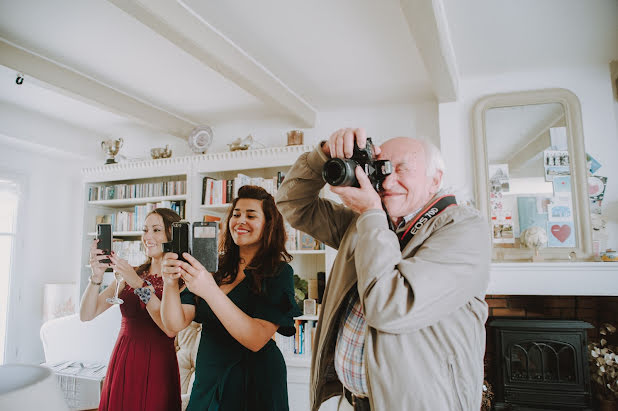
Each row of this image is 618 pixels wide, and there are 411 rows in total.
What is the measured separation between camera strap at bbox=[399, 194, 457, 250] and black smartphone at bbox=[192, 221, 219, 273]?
0.53 meters

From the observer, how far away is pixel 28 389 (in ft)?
1.86

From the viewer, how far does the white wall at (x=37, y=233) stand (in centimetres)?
339

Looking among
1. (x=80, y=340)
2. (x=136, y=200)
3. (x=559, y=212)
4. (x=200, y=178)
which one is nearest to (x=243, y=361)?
(x=80, y=340)

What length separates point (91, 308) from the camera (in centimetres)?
153

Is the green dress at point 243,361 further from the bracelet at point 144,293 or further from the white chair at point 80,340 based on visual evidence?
the white chair at point 80,340

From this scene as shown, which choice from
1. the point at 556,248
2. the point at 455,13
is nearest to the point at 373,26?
the point at 455,13

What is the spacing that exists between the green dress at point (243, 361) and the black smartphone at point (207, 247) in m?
0.25

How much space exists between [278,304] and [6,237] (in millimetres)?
3193

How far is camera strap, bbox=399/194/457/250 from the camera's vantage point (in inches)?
34.4

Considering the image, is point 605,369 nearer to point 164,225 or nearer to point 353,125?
point 353,125

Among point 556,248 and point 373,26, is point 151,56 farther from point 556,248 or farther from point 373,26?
point 556,248

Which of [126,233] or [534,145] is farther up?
[534,145]

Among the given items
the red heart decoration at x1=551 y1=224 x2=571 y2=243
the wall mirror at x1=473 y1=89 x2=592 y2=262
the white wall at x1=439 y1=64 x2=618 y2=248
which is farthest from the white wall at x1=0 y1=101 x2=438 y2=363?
the red heart decoration at x1=551 y1=224 x2=571 y2=243

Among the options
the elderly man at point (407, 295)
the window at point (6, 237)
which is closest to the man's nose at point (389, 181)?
the elderly man at point (407, 295)
